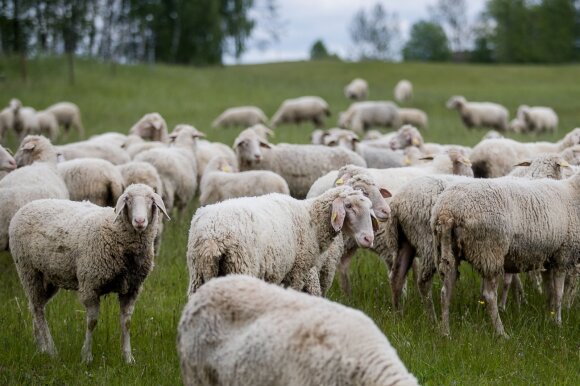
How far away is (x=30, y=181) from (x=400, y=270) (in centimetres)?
444

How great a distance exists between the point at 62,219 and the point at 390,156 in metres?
7.27

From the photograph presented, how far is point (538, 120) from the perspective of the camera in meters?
27.4

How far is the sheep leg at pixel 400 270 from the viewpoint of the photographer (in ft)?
27.9

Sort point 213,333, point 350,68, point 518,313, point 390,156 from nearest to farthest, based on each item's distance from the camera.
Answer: point 213,333 → point 518,313 → point 390,156 → point 350,68

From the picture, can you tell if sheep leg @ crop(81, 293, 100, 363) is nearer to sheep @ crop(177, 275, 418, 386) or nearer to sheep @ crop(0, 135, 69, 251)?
sheep @ crop(0, 135, 69, 251)

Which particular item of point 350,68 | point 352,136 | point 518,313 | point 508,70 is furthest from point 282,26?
point 518,313

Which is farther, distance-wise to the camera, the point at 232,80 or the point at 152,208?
the point at 232,80

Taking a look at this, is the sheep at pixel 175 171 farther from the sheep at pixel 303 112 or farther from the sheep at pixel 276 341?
the sheep at pixel 303 112

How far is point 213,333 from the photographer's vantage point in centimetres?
466

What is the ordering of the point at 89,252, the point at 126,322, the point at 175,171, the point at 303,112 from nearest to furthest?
the point at 89,252 → the point at 126,322 → the point at 175,171 → the point at 303,112

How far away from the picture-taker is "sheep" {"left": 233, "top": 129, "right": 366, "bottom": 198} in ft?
40.1

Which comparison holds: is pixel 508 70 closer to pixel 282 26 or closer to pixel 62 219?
pixel 282 26

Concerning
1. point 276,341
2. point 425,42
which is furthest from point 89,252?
point 425,42

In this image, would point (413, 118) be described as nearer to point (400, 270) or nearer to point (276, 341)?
point (400, 270)
